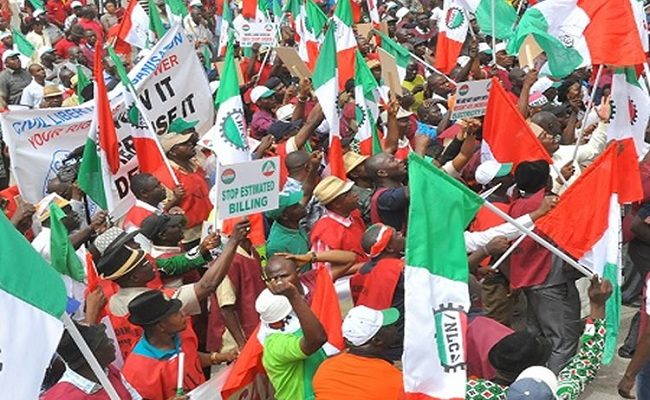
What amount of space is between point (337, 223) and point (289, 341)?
179 centimetres

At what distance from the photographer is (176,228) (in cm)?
640

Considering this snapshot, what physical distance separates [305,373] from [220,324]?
4.30 feet

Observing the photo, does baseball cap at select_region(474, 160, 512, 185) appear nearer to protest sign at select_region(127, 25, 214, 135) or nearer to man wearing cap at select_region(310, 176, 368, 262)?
man wearing cap at select_region(310, 176, 368, 262)

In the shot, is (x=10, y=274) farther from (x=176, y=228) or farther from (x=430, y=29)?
Result: (x=430, y=29)

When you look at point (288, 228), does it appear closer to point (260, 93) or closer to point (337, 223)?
point (337, 223)

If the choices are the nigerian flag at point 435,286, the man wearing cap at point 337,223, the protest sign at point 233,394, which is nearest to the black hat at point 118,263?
the protest sign at point 233,394

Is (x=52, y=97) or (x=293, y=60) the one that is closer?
(x=293, y=60)

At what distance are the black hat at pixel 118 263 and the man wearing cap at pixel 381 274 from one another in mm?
1280

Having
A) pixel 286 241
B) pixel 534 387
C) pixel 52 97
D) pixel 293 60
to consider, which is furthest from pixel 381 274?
pixel 52 97

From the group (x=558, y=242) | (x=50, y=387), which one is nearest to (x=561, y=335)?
(x=558, y=242)

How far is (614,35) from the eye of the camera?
7.79 m

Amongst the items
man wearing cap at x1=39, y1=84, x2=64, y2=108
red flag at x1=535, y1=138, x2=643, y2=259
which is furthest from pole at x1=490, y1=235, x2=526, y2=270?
man wearing cap at x1=39, y1=84, x2=64, y2=108

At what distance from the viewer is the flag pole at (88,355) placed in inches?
151

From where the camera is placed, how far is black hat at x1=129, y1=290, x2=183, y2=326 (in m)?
4.69
